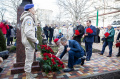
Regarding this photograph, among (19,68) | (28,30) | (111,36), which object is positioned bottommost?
(19,68)

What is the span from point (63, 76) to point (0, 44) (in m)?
3.78

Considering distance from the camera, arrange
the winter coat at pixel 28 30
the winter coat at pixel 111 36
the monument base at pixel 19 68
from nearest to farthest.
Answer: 1. the winter coat at pixel 28 30
2. the monument base at pixel 19 68
3. the winter coat at pixel 111 36

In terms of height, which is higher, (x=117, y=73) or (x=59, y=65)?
(x=59, y=65)

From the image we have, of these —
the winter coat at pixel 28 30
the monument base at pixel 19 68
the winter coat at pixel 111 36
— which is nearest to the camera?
the winter coat at pixel 28 30

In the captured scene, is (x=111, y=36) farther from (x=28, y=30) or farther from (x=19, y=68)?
(x=19, y=68)

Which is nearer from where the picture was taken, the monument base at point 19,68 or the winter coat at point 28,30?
the winter coat at point 28,30

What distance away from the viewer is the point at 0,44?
15.7 feet

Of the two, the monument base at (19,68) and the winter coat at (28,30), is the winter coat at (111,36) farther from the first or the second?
the winter coat at (28,30)

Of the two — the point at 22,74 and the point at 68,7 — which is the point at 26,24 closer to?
the point at 22,74

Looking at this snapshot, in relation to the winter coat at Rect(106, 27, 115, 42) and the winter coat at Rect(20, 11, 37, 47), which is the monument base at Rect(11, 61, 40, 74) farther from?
the winter coat at Rect(106, 27, 115, 42)

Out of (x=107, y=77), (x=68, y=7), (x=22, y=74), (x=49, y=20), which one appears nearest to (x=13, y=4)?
(x=68, y=7)

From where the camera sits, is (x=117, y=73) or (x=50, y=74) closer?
(x=50, y=74)

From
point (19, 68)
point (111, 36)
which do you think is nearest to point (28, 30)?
point (19, 68)

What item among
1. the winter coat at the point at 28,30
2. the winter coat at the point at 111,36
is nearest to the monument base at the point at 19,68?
the winter coat at the point at 28,30
